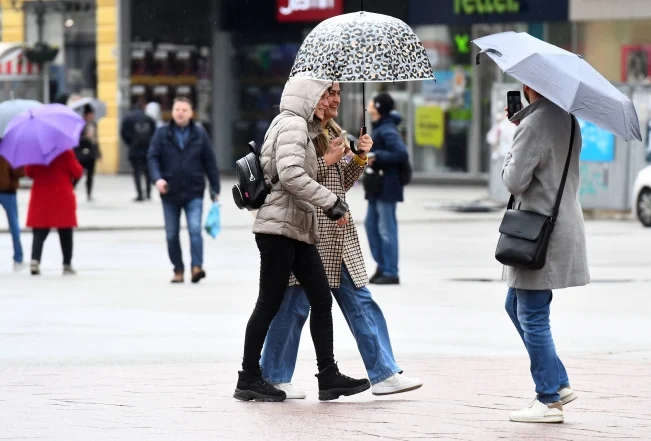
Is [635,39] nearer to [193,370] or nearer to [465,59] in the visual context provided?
[465,59]

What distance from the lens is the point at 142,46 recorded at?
3578 cm

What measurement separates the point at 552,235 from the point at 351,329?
4.26 feet

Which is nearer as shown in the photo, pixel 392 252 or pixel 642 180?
pixel 392 252

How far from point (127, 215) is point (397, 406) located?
661 inches

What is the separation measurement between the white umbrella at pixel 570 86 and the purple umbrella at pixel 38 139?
27.2ft

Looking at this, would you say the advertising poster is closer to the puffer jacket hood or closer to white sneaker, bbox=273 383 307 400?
white sneaker, bbox=273 383 307 400

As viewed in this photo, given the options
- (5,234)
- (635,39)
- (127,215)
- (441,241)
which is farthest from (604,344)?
(635,39)

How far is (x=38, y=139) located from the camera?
1459 cm

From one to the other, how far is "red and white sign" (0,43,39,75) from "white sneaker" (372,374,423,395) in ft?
80.6

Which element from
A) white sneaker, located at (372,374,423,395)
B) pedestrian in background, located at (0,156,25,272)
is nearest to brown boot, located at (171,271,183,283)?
pedestrian in background, located at (0,156,25,272)

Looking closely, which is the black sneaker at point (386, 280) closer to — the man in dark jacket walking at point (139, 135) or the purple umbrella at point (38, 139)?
the purple umbrella at point (38, 139)

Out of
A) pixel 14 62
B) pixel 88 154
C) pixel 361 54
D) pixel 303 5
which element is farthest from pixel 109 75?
pixel 361 54

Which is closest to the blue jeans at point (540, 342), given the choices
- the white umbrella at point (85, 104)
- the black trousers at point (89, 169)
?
the black trousers at point (89, 169)

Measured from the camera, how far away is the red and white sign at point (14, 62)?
102 feet
